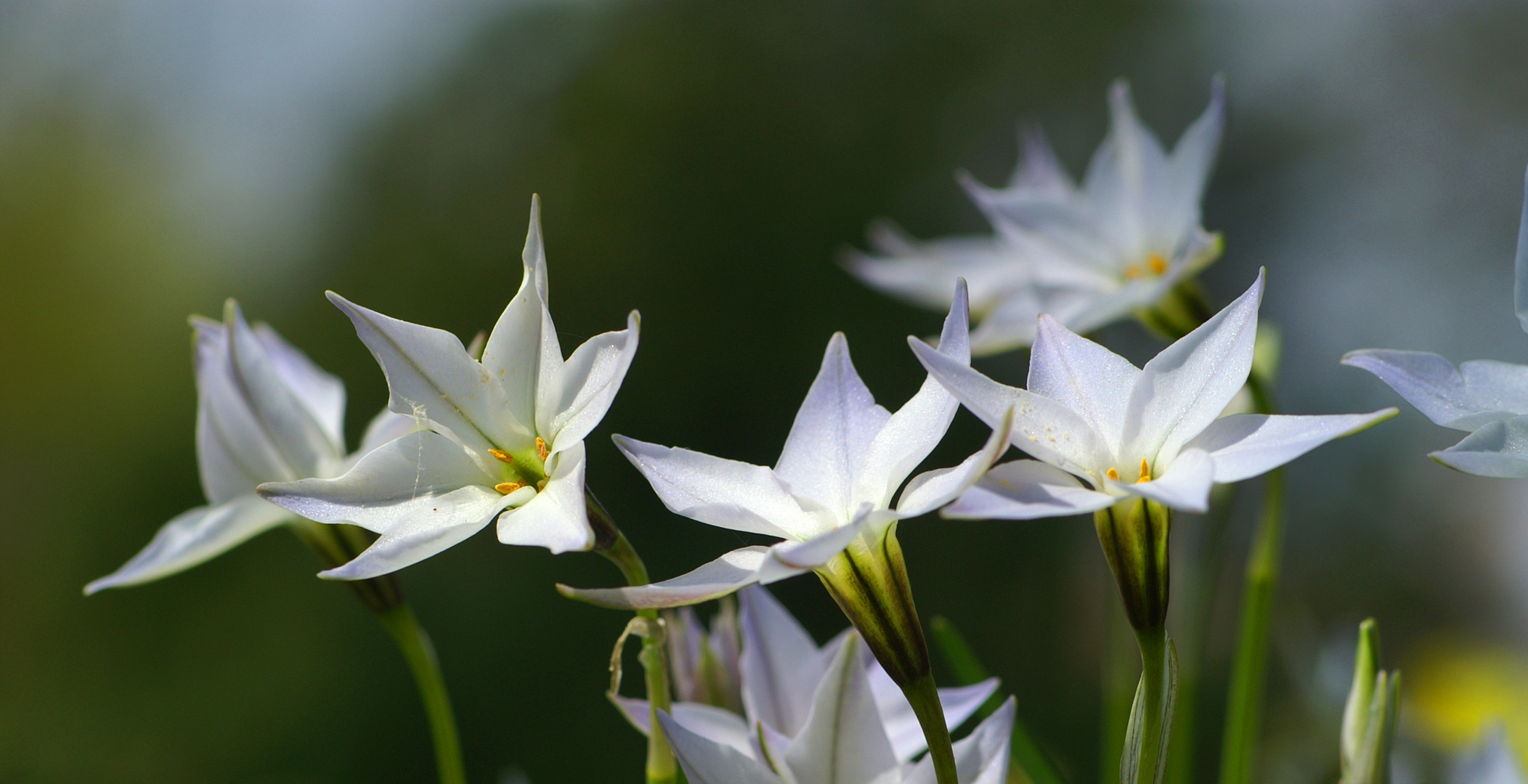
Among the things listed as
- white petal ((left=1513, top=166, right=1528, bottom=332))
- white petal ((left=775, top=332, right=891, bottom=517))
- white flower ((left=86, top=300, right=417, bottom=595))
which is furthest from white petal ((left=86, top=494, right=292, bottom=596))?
white petal ((left=1513, top=166, right=1528, bottom=332))

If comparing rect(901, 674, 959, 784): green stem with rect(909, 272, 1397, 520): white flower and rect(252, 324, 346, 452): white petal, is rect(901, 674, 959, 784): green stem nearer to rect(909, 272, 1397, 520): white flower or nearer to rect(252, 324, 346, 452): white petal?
rect(909, 272, 1397, 520): white flower

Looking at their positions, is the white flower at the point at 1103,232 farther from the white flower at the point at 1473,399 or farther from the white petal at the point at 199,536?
the white petal at the point at 199,536

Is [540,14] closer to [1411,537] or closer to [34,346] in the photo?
[34,346]

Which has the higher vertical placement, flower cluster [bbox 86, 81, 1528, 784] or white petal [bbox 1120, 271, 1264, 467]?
white petal [bbox 1120, 271, 1264, 467]

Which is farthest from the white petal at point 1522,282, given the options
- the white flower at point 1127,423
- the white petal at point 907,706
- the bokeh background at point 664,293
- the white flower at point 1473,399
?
the bokeh background at point 664,293

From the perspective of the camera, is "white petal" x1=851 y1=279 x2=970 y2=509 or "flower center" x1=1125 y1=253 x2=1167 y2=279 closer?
"white petal" x1=851 y1=279 x2=970 y2=509

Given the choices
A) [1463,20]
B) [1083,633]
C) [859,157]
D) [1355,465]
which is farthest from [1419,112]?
[1083,633]
